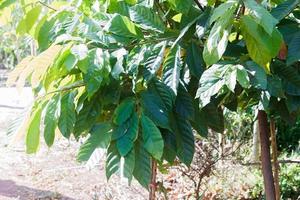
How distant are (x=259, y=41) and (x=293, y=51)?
4.2 inches

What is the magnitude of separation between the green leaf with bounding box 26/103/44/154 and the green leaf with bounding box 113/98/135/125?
0.18 metres

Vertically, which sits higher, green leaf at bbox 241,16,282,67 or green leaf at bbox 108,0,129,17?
green leaf at bbox 108,0,129,17

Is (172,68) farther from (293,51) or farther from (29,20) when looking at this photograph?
(29,20)

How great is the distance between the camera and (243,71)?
0.91 meters

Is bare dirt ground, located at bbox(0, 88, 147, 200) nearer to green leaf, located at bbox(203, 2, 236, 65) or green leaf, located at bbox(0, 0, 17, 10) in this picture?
green leaf, located at bbox(0, 0, 17, 10)

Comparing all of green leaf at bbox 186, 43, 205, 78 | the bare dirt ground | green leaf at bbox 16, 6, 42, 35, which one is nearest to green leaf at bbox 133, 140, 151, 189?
green leaf at bbox 186, 43, 205, 78

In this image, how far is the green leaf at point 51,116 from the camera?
1.00 metres

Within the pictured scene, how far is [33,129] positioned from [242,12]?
1.72 ft

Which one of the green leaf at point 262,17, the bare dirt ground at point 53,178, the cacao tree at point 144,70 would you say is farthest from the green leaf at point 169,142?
the bare dirt ground at point 53,178

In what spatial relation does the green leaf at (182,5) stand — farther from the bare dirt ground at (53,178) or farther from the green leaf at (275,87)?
the bare dirt ground at (53,178)

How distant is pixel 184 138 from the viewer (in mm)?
1063

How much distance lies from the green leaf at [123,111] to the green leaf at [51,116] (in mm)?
128

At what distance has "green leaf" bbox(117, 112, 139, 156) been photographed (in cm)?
94

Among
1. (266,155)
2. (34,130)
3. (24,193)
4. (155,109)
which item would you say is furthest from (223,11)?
(24,193)
